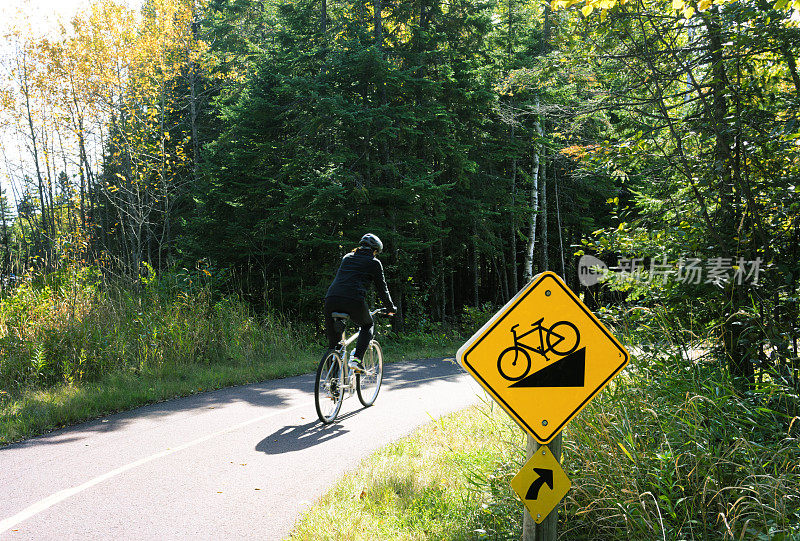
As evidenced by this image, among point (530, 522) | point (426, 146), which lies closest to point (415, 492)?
point (530, 522)

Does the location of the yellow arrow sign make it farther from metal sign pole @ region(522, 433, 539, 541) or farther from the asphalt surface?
the asphalt surface

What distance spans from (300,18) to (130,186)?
24.6 feet

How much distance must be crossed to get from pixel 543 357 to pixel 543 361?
20 mm

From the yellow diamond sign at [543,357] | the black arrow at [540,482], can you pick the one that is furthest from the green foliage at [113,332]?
the black arrow at [540,482]

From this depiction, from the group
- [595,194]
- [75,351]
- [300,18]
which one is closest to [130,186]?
[300,18]

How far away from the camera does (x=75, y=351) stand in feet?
30.6

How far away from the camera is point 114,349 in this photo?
384 inches

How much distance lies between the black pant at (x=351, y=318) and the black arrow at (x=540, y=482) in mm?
5204

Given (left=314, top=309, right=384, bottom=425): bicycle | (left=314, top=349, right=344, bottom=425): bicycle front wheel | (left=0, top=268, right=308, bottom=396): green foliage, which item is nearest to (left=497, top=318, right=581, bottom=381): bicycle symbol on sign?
(left=314, top=309, right=384, bottom=425): bicycle

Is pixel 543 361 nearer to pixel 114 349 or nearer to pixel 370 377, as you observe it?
pixel 370 377

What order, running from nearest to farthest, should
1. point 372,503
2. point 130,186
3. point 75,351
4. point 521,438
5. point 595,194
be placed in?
point 372,503 < point 521,438 < point 75,351 < point 130,186 < point 595,194

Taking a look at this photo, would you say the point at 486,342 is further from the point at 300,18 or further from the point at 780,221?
the point at 300,18

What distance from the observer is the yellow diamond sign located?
109 inches

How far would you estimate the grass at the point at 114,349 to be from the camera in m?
8.06
